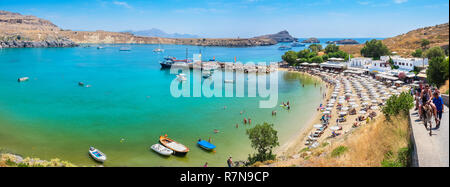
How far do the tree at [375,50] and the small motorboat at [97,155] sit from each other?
6386 cm

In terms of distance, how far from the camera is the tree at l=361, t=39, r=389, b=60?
63.9 meters

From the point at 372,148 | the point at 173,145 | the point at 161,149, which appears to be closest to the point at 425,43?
the point at 372,148

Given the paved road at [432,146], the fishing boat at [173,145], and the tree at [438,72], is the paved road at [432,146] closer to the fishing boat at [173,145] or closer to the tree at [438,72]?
the fishing boat at [173,145]

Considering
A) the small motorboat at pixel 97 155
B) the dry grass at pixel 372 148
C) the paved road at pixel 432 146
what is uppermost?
the paved road at pixel 432 146

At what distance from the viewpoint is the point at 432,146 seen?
8414mm

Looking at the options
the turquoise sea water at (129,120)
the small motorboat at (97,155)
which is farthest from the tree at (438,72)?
the small motorboat at (97,155)

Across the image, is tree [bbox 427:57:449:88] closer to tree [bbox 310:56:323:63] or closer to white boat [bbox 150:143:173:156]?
white boat [bbox 150:143:173:156]

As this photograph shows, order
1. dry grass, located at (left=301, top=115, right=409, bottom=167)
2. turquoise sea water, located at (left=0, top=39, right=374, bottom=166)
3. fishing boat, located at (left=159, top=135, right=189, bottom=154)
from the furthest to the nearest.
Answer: turquoise sea water, located at (left=0, top=39, right=374, bottom=166) < fishing boat, located at (left=159, top=135, right=189, bottom=154) < dry grass, located at (left=301, top=115, right=409, bottom=167)

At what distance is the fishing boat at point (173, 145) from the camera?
20.7 m

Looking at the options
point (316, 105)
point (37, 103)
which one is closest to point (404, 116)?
point (316, 105)

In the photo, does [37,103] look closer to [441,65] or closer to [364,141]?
[364,141]

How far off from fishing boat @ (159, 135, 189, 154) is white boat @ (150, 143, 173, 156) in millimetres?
364

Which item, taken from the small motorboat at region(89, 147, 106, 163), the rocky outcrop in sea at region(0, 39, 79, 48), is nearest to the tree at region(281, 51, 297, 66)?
the small motorboat at region(89, 147, 106, 163)
